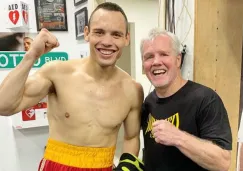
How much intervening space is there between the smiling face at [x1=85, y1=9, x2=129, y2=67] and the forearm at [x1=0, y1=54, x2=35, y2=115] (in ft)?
1.07

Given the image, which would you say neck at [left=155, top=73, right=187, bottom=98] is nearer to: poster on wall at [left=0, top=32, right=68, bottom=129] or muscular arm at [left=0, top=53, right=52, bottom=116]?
muscular arm at [left=0, top=53, right=52, bottom=116]

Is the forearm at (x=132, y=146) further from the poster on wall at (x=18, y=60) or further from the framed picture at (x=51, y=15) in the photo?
the framed picture at (x=51, y=15)

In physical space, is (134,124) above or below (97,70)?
below

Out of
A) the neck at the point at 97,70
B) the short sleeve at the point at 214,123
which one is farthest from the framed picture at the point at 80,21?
the short sleeve at the point at 214,123

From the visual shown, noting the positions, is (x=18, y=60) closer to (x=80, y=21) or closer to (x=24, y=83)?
(x=80, y=21)

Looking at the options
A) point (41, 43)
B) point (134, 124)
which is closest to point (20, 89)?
point (41, 43)

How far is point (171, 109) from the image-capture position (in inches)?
49.2

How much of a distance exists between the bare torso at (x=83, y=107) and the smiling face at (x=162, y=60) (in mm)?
266

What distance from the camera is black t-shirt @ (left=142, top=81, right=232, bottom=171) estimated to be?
110cm

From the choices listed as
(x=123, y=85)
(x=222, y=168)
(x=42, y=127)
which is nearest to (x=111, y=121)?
(x=123, y=85)

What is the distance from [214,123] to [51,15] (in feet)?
6.43

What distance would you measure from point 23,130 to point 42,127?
174mm

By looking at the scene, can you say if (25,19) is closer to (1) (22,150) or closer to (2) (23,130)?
(2) (23,130)

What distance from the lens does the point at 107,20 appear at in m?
1.31
